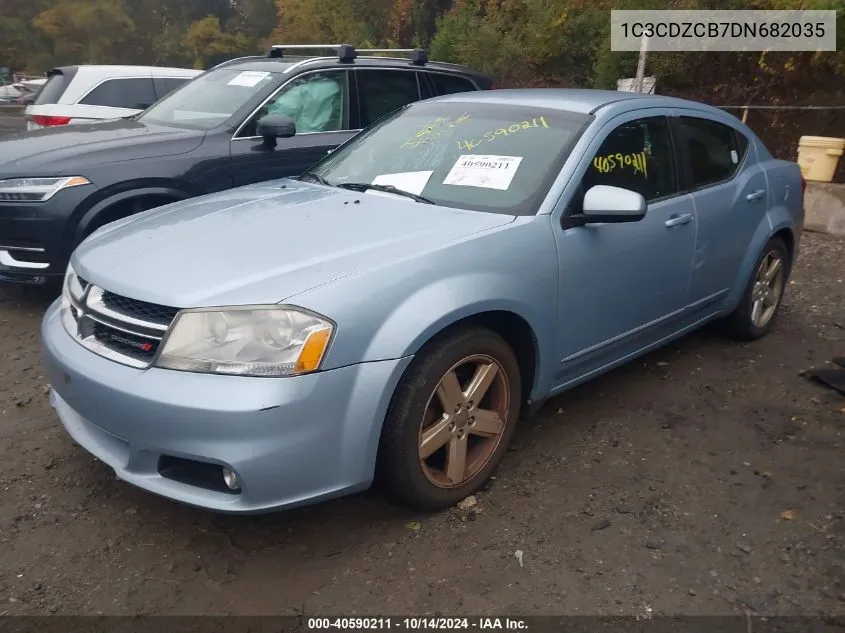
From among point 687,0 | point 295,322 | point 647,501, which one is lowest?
point 647,501

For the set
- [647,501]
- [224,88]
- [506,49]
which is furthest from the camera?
[506,49]

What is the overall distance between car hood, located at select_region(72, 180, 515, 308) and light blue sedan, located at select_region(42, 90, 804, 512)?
1 cm

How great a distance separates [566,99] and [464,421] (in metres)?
1.88

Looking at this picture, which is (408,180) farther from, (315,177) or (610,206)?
(610,206)

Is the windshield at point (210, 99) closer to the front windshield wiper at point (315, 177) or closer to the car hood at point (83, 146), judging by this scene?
the car hood at point (83, 146)

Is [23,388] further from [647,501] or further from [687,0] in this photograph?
[687,0]

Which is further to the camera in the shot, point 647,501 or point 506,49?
point 506,49

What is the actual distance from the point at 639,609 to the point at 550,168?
1878mm

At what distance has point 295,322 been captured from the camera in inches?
98.8

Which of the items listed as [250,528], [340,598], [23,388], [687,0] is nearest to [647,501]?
[340,598]

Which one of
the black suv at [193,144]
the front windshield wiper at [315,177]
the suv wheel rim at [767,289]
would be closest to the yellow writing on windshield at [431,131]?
the front windshield wiper at [315,177]

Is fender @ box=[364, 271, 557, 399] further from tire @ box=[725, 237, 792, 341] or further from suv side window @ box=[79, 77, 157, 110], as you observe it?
suv side window @ box=[79, 77, 157, 110]

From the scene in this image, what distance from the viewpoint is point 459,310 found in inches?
112

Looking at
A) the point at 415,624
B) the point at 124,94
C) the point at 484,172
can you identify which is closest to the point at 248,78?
the point at 484,172
